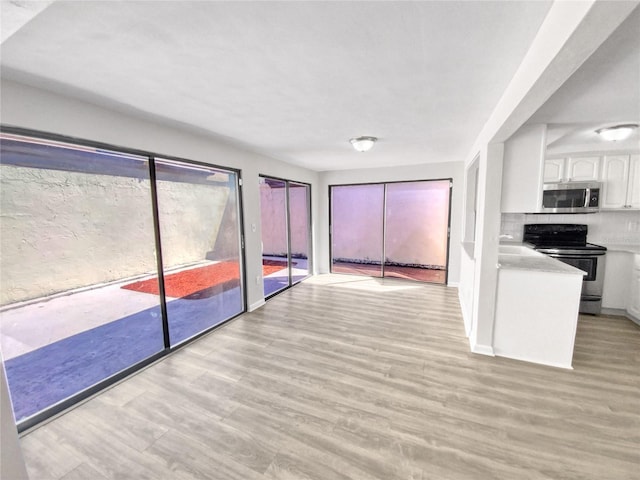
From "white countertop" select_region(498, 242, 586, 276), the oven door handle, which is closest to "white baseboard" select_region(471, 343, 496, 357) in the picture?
"white countertop" select_region(498, 242, 586, 276)

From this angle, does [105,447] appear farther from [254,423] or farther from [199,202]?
[199,202]

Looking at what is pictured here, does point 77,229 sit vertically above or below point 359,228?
above

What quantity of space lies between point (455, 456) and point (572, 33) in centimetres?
224

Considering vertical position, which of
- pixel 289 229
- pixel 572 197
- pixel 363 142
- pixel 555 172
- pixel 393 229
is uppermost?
pixel 363 142

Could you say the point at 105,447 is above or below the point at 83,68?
below

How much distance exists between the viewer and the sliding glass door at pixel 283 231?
5.09 m

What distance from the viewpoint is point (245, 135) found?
3.13 meters

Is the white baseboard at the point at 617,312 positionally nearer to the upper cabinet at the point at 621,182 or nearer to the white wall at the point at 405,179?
the upper cabinet at the point at 621,182

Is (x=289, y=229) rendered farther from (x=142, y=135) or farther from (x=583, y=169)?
(x=583, y=169)

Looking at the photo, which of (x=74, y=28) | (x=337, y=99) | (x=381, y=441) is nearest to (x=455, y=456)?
(x=381, y=441)

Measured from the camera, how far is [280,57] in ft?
5.06

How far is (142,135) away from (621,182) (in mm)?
6050

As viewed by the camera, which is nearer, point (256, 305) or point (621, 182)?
point (621, 182)

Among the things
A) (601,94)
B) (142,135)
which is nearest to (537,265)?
(601,94)
